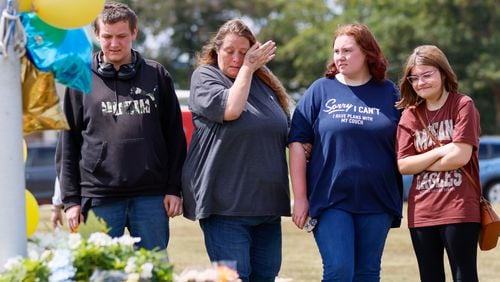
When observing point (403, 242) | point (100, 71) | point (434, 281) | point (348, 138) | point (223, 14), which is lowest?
point (403, 242)

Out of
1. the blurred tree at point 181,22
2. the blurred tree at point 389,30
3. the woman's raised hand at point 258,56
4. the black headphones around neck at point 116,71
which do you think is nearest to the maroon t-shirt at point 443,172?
the woman's raised hand at point 258,56

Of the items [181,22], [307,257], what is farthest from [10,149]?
[181,22]

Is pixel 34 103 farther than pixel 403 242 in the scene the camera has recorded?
No

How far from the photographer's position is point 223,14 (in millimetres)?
49625

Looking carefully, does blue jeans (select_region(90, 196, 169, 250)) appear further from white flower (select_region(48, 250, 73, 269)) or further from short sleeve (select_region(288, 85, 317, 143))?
white flower (select_region(48, 250, 73, 269))

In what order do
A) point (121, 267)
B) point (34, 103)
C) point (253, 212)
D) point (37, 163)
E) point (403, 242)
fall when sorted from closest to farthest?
point (121, 267), point (34, 103), point (253, 212), point (403, 242), point (37, 163)

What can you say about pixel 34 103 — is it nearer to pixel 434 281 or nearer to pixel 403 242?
pixel 434 281

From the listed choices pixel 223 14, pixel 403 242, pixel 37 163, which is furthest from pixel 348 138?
pixel 223 14

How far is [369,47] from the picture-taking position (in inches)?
210

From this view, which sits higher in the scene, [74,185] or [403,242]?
[74,185]

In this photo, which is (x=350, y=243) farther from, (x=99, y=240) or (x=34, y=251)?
(x=34, y=251)

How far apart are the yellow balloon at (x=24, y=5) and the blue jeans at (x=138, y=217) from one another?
1.59 metres

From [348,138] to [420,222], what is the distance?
2.00ft

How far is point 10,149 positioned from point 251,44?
1.92m
